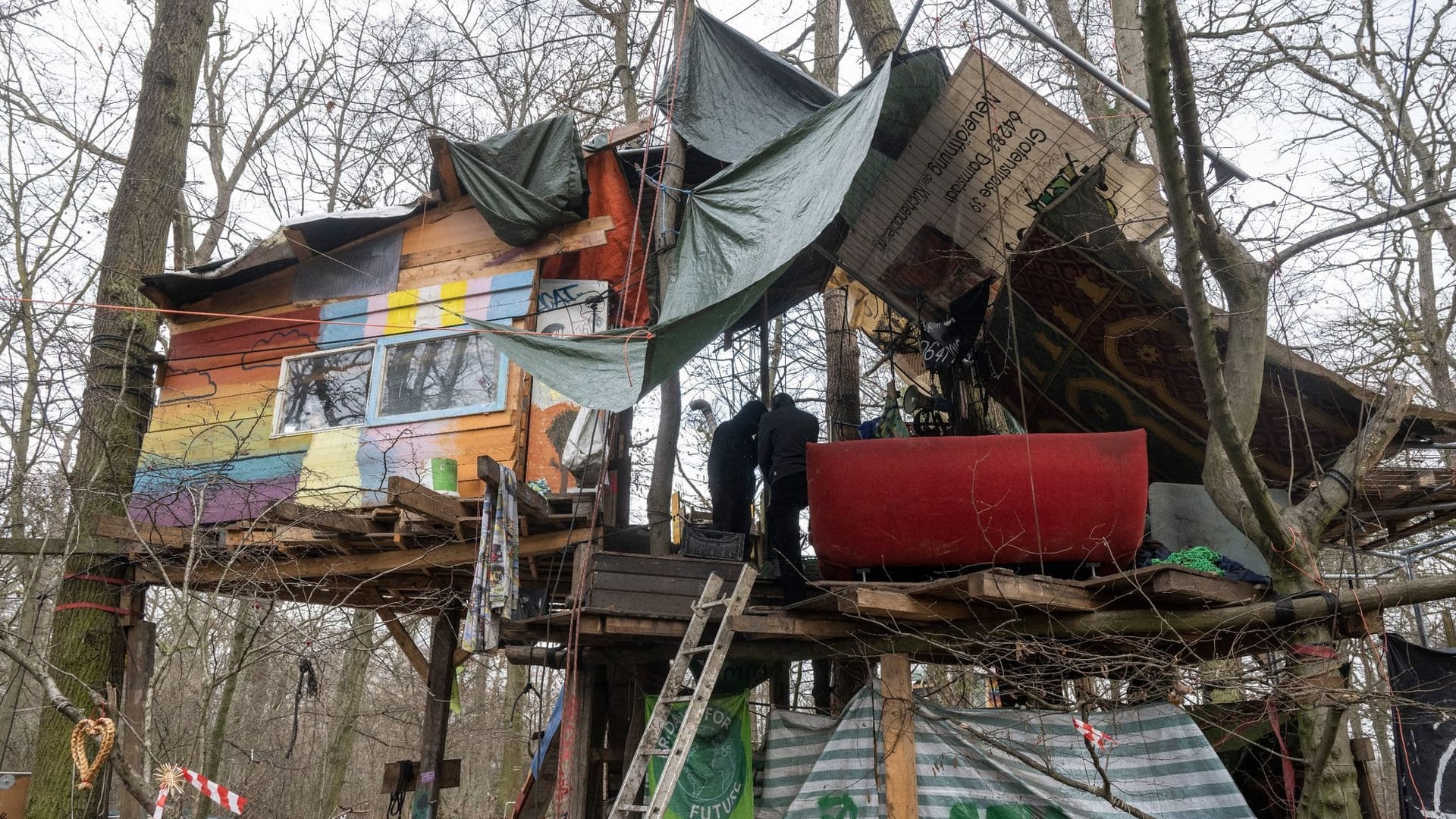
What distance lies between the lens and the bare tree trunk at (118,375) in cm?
809

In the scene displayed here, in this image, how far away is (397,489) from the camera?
6.61 m

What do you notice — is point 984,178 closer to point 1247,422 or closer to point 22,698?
point 1247,422

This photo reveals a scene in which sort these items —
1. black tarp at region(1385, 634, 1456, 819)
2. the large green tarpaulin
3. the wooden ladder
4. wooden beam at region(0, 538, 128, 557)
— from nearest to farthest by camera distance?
1. the wooden ladder
2. the large green tarpaulin
3. black tarp at region(1385, 634, 1456, 819)
4. wooden beam at region(0, 538, 128, 557)

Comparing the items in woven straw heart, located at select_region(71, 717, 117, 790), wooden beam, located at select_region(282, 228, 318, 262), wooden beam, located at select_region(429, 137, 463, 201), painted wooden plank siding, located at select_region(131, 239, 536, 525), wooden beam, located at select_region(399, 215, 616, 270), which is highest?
wooden beam, located at select_region(429, 137, 463, 201)

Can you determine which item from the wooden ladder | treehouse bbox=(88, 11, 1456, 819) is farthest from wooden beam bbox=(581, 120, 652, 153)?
the wooden ladder

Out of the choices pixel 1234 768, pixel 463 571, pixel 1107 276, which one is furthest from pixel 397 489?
pixel 1234 768

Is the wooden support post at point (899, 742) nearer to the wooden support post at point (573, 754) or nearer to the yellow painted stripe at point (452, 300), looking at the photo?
the wooden support post at point (573, 754)

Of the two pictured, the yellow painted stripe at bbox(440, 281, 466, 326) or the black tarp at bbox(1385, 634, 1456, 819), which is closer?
the black tarp at bbox(1385, 634, 1456, 819)

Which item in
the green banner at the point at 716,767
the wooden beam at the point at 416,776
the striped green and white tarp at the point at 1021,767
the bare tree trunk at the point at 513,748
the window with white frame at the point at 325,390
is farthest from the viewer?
the bare tree trunk at the point at 513,748

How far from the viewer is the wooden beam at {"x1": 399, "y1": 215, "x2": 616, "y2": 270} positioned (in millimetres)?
8508

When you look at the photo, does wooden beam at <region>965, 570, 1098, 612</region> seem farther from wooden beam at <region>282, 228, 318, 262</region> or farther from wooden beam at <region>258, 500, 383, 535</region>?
wooden beam at <region>282, 228, 318, 262</region>

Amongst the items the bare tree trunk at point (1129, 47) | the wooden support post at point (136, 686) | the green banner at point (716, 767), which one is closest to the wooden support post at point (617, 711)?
the green banner at point (716, 767)

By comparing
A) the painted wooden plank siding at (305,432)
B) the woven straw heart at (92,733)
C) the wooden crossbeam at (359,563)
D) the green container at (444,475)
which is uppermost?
the painted wooden plank siding at (305,432)

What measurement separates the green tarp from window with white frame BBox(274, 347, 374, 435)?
1814 mm
